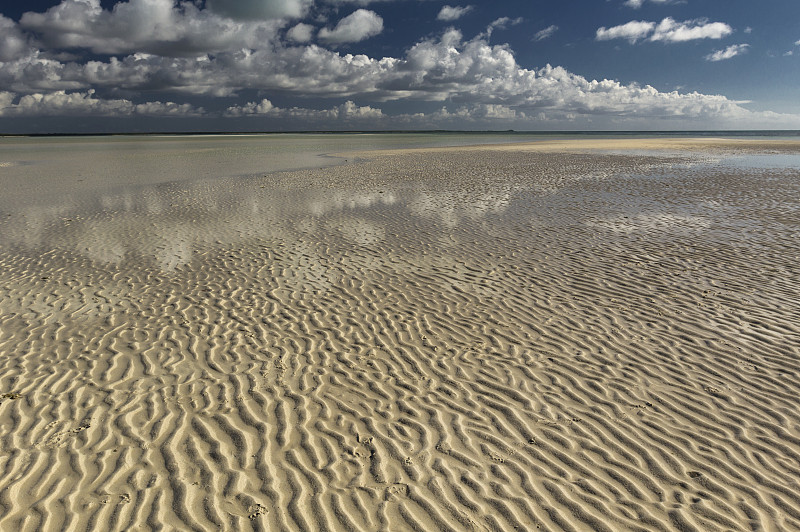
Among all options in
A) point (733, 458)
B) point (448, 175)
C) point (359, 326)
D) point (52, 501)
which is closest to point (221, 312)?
point (359, 326)

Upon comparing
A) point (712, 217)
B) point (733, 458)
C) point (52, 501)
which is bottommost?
point (52, 501)

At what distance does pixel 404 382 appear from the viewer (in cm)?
671

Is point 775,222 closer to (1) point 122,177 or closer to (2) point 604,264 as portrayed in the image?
(2) point 604,264

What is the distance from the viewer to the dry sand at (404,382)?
4633 mm

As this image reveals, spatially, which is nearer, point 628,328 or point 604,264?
point 628,328

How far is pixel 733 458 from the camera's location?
16.9 feet

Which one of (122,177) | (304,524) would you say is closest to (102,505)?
(304,524)

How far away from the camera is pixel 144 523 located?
14.4 ft

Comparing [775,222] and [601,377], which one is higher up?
[775,222]

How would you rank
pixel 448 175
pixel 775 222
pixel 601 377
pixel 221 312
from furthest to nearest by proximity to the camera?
pixel 448 175, pixel 775 222, pixel 221 312, pixel 601 377

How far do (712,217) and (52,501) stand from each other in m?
19.6

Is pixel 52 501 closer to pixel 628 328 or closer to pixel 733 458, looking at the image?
pixel 733 458

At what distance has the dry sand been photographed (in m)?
4.63

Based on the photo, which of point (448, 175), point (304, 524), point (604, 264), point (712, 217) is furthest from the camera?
point (448, 175)
